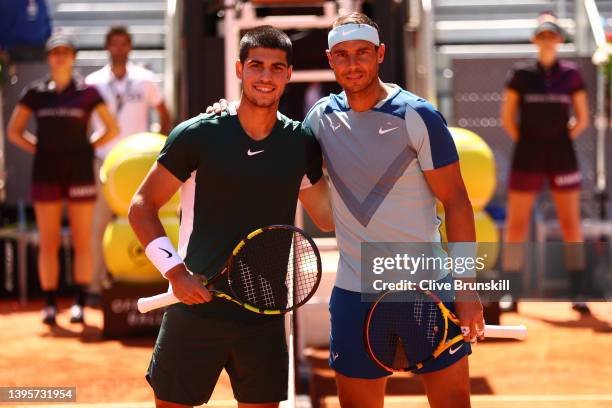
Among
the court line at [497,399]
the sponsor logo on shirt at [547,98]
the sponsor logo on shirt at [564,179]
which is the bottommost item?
the court line at [497,399]

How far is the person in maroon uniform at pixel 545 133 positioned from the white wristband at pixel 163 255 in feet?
17.0

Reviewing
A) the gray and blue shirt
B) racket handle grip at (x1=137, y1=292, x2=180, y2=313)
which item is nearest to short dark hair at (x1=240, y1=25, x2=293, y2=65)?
the gray and blue shirt

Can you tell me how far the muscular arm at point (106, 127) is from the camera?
326 inches

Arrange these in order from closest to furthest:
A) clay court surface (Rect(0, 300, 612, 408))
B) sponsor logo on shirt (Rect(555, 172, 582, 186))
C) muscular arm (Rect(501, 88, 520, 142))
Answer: clay court surface (Rect(0, 300, 612, 408))
sponsor logo on shirt (Rect(555, 172, 582, 186))
muscular arm (Rect(501, 88, 520, 142))

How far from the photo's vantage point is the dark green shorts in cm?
364

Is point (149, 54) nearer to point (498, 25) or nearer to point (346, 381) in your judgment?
point (498, 25)

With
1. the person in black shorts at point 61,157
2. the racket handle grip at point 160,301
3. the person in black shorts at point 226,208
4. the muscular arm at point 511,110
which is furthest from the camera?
the muscular arm at point 511,110

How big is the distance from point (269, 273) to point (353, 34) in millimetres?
840

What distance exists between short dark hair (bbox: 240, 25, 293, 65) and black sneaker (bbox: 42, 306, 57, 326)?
497 centimetres

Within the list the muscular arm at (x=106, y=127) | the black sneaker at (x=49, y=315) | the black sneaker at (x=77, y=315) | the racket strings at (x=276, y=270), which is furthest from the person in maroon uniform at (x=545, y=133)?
the racket strings at (x=276, y=270)

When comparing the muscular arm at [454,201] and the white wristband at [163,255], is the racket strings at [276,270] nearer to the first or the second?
the white wristband at [163,255]

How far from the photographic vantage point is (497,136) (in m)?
10.4

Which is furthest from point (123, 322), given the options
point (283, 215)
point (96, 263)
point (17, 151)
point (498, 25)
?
point (498, 25)

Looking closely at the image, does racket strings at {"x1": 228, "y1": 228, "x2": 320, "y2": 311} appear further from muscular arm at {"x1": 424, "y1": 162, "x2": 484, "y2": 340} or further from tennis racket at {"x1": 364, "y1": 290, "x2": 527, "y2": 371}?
muscular arm at {"x1": 424, "y1": 162, "x2": 484, "y2": 340}
